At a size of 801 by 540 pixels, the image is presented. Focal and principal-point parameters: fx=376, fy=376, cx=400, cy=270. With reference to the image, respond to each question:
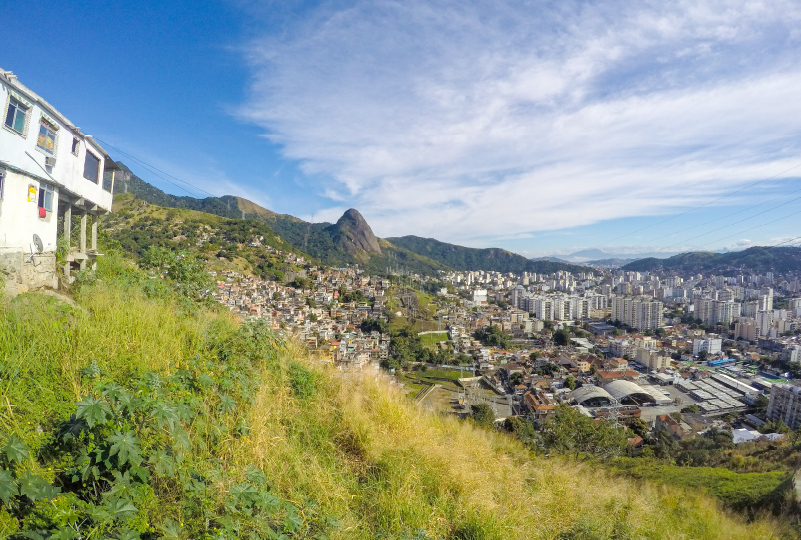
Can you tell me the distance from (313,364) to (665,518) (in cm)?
388

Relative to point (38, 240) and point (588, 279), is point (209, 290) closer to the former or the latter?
point (38, 240)

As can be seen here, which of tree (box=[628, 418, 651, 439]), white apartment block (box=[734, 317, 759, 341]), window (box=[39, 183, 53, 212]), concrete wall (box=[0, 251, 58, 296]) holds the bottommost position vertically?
tree (box=[628, 418, 651, 439])

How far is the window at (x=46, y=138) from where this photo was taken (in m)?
5.22

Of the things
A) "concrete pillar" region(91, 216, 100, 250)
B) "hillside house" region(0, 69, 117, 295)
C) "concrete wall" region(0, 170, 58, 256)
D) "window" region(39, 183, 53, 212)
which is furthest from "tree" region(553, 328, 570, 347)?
"concrete wall" region(0, 170, 58, 256)

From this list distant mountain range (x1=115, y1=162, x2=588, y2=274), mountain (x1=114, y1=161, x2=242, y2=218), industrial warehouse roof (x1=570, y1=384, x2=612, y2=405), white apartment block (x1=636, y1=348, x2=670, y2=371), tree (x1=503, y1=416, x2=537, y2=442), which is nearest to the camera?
tree (x1=503, y1=416, x2=537, y2=442)

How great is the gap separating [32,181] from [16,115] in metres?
0.81

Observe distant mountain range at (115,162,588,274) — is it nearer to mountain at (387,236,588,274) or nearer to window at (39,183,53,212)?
mountain at (387,236,588,274)

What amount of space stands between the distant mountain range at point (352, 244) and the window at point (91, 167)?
44.2 m

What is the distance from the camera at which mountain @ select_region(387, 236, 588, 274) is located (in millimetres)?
108312

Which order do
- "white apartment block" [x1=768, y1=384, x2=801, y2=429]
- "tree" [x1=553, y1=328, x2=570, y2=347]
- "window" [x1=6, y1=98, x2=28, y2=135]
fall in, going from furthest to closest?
1. "tree" [x1=553, y1=328, x2=570, y2=347]
2. "white apartment block" [x1=768, y1=384, x2=801, y2=429]
3. "window" [x1=6, y1=98, x2=28, y2=135]

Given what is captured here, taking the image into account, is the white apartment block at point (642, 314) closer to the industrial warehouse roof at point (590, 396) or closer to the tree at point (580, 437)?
the industrial warehouse roof at point (590, 396)

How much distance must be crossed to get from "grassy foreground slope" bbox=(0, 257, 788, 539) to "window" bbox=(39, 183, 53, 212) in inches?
91.0

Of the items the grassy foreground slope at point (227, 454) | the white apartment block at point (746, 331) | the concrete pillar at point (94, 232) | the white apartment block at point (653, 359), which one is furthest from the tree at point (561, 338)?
the concrete pillar at point (94, 232)

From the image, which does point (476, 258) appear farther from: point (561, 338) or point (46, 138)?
point (46, 138)
